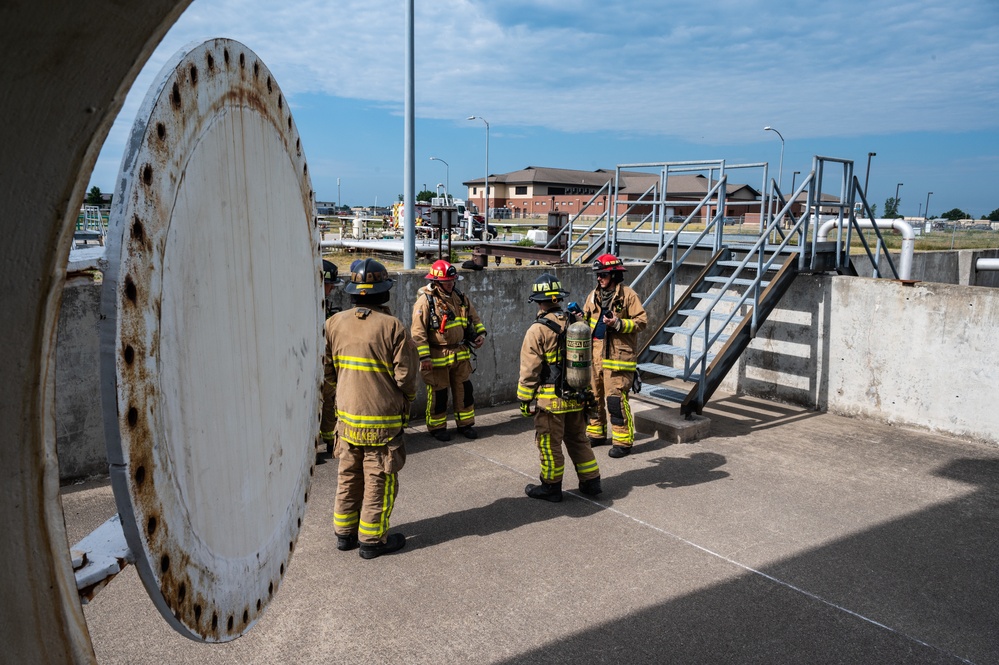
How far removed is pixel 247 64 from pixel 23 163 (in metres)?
0.68

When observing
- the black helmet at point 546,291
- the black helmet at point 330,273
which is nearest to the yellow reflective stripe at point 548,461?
the black helmet at point 546,291

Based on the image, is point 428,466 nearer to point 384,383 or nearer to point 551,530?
point 551,530

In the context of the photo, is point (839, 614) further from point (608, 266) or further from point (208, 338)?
point (208, 338)

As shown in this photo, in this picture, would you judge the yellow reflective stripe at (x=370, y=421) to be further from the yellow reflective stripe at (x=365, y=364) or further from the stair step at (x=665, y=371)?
the stair step at (x=665, y=371)

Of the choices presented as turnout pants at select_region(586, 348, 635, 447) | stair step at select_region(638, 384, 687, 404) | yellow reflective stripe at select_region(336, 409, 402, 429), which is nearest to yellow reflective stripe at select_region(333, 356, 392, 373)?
yellow reflective stripe at select_region(336, 409, 402, 429)

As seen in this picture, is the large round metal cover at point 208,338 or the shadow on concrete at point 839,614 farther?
the shadow on concrete at point 839,614

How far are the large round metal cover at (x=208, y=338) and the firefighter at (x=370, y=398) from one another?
2.98 meters

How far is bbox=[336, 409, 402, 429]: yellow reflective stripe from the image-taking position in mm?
4801

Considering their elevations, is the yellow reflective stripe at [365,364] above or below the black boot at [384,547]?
above

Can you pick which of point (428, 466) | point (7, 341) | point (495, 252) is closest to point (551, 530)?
point (428, 466)

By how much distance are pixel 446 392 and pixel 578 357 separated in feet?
7.76

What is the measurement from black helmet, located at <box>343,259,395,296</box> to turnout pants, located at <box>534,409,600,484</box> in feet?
6.09

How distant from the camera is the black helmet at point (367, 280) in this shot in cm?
482

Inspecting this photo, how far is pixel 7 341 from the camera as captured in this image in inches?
32.3
